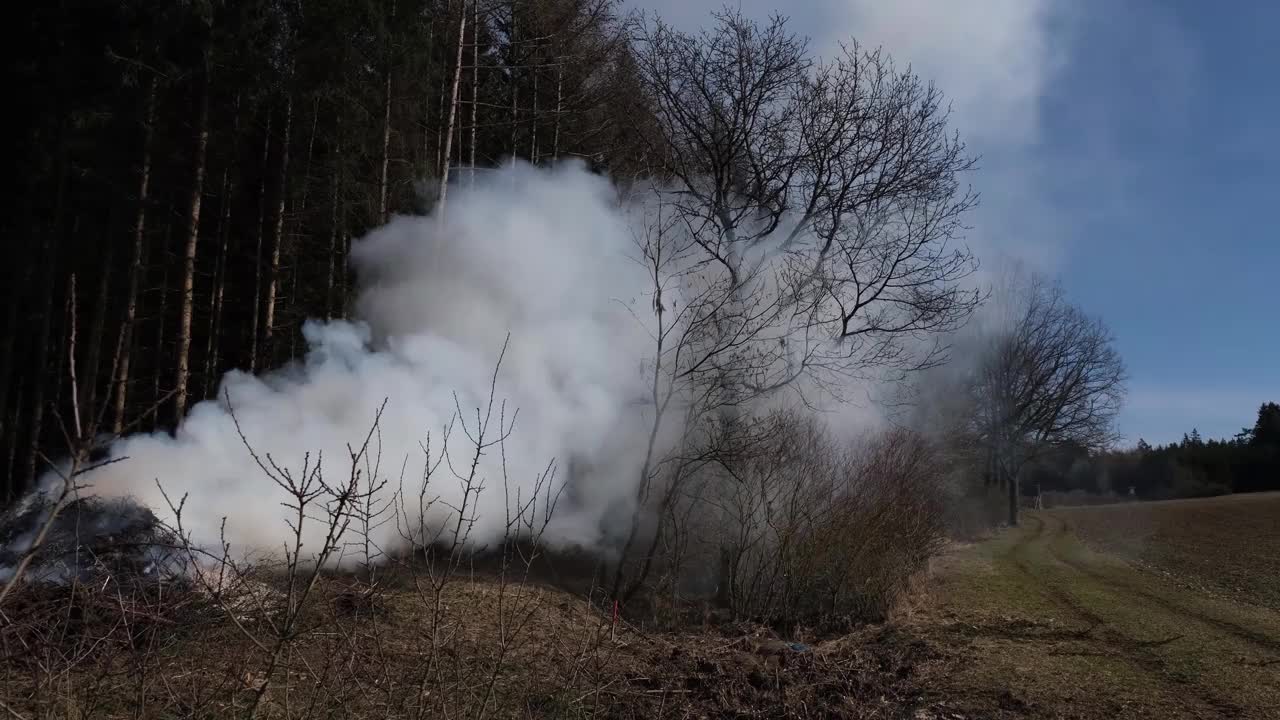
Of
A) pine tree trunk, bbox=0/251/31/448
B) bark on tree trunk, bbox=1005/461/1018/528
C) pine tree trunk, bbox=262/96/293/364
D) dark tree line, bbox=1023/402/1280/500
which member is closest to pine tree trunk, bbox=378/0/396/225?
pine tree trunk, bbox=262/96/293/364

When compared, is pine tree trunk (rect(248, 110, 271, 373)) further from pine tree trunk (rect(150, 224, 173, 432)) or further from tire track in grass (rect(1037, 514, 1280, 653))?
tire track in grass (rect(1037, 514, 1280, 653))

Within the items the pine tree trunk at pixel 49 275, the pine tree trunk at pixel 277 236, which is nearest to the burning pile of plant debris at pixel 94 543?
the pine tree trunk at pixel 277 236

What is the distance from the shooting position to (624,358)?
11836mm

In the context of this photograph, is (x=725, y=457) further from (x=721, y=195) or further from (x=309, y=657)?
(x=309, y=657)

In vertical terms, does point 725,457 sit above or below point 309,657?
above

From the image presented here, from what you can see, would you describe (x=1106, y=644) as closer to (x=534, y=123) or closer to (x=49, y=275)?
(x=534, y=123)

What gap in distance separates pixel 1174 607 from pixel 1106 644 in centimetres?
361

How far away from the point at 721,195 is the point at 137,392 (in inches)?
493

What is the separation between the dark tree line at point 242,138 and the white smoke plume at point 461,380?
2.02 m

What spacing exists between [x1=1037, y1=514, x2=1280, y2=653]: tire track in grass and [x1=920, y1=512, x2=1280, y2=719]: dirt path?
20 mm

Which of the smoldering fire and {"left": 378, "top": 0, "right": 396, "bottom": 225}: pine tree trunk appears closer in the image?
the smoldering fire

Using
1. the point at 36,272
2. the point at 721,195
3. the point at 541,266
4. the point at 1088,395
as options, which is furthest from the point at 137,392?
the point at 1088,395

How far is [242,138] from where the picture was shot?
54.5ft

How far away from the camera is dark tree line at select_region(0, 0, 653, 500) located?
46.1 feet
